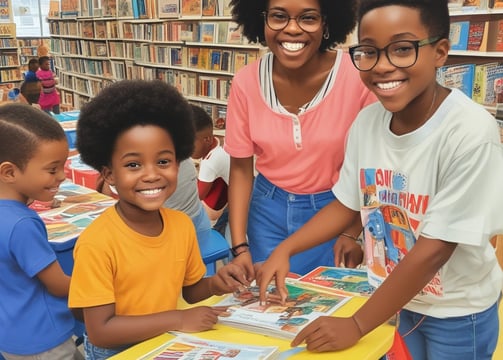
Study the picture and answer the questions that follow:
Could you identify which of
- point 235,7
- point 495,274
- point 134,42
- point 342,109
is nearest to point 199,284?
point 342,109

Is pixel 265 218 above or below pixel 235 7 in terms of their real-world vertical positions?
below

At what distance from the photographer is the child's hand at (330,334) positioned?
1.03 meters

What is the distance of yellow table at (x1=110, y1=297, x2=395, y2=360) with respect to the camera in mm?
1037

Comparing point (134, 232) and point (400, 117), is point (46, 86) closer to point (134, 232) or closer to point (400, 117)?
point (134, 232)

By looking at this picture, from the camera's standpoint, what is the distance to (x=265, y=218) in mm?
1616

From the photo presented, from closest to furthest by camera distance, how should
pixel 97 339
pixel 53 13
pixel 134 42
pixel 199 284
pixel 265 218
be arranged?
pixel 97 339, pixel 199 284, pixel 265 218, pixel 134 42, pixel 53 13

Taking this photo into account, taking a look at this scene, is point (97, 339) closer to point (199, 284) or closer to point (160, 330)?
point (160, 330)

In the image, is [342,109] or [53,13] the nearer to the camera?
[342,109]

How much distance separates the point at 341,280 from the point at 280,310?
267 millimetres

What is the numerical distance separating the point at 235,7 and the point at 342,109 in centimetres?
55

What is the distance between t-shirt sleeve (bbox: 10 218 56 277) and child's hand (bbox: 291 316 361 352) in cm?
76

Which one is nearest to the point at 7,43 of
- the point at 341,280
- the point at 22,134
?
the point at 22,134

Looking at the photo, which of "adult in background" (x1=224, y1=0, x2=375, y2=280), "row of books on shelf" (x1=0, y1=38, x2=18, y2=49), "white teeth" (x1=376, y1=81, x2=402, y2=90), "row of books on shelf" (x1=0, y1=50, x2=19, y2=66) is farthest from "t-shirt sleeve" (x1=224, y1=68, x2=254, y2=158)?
"row of books on shelf" (x1=0, y1=50, x2=19, y2=66)

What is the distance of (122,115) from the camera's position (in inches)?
47.8
